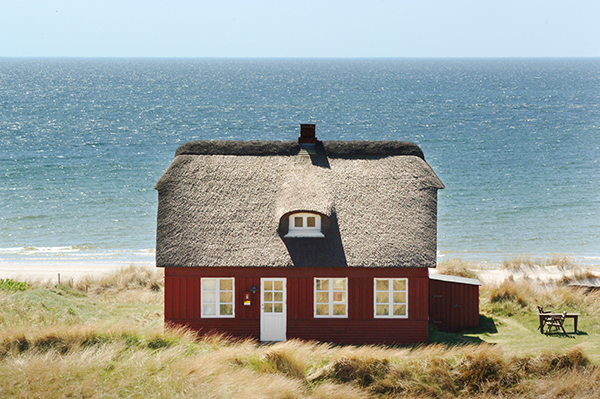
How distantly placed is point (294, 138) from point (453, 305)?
49.8 m

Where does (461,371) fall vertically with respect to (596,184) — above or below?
below

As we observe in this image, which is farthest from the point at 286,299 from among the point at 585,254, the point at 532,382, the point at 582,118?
the point at 582,118

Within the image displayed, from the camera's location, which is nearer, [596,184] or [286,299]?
[286,299]

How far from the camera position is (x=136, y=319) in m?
20.3

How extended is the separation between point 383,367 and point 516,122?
241 feet

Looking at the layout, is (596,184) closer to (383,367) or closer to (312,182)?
(312,182)

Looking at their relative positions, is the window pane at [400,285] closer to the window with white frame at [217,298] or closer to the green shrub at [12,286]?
the window with white frame at [217,298]

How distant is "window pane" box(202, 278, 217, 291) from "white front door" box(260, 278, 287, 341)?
133cm

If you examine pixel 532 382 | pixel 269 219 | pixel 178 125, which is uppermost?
pixel 178 125

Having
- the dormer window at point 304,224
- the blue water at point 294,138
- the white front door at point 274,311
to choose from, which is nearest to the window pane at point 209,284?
the white front door at point 274,311

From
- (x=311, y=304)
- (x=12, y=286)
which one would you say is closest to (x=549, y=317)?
(x=311, y=304)

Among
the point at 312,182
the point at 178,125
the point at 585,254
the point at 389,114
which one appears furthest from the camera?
the point at 389,114

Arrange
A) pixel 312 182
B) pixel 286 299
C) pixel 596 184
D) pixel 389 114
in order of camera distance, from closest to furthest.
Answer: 1. pixel 286 299
2. pixel 312 182
3. pixel 596 184
4. pixel 389 114

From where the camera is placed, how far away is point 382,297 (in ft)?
60.5
